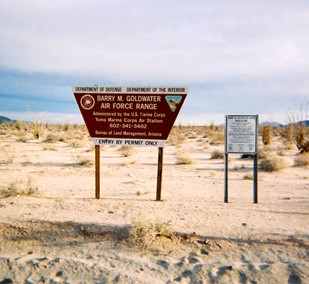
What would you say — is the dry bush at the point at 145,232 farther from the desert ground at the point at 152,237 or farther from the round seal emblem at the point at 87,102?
the round seal emblem at the point at 87,102

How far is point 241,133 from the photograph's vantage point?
23.5 ft

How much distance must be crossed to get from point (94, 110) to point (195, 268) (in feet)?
14.1

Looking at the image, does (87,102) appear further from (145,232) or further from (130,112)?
(145,232)

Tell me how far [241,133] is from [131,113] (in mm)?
2305

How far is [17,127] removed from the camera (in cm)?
3978

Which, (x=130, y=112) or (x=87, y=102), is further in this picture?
(x=87, y=102)

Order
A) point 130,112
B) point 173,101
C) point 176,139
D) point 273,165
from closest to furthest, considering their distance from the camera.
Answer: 1. point 173,101
2. point 130,112
3. point 273,165
4. point 176,139

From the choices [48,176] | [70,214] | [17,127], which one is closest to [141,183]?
[48,176]

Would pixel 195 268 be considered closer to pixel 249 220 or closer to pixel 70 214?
pixel 249 220

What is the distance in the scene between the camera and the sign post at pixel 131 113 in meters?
7.20

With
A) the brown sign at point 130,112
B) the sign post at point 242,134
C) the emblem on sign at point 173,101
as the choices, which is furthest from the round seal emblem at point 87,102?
the sign post at point 242,134

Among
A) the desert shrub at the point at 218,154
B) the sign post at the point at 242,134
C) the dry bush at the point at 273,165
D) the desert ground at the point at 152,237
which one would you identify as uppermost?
the sign post at the point at 242,134

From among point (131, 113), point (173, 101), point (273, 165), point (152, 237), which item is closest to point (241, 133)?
point (173, 101)

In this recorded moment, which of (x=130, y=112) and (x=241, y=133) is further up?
(x=130, y=112)
